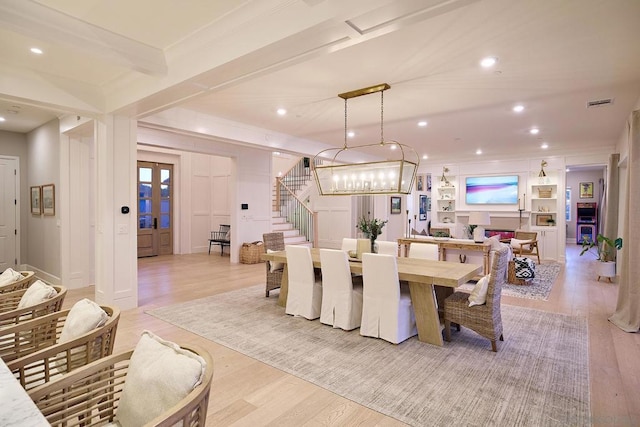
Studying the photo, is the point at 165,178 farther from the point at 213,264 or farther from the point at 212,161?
the point at 213,264

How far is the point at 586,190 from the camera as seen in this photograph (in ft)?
40.4

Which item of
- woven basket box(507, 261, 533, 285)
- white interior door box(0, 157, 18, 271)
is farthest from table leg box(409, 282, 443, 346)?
white interior door box(0, 157, 18, 271)

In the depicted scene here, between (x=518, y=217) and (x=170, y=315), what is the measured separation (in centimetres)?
878

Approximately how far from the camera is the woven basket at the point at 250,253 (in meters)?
8.23

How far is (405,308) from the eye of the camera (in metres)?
3.57

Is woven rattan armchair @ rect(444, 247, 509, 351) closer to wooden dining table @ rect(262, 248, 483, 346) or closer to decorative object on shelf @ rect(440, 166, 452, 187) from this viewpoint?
wooden dining table @ rect(262, 248, 483, 346)

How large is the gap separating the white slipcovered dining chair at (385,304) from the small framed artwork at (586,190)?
1196 cm

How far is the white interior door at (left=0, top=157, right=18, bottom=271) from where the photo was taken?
6941mm

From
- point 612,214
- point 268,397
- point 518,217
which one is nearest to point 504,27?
point 268,397

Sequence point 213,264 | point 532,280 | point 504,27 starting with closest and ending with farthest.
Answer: point 504,27 → point 532,280 → point 213,264

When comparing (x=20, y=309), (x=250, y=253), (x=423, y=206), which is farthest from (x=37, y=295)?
(x=423, y=206)

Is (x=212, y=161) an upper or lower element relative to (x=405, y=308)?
upper

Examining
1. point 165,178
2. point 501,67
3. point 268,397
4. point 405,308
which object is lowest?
point 268,397

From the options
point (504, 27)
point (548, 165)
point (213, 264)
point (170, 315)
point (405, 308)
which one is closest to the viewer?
point (504, 27)
